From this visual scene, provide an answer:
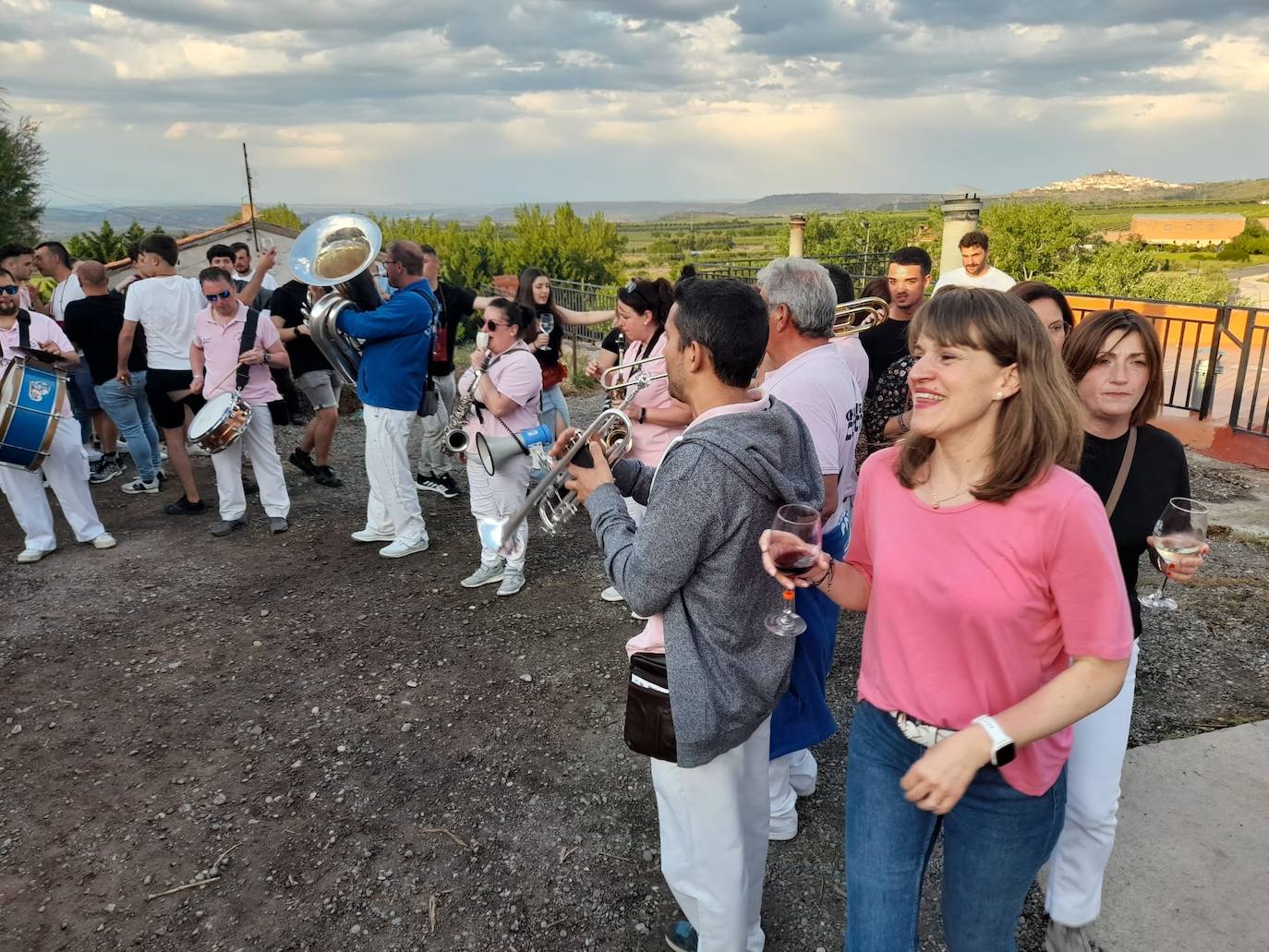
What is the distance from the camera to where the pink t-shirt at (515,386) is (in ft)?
16.9

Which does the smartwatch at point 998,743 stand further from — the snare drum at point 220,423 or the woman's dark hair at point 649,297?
the snare drum at point 220,423

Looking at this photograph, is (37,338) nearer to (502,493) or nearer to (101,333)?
(101,333)

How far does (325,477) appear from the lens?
7.67 m

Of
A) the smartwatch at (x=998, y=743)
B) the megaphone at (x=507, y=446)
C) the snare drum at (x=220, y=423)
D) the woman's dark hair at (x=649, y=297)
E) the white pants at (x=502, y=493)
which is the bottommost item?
the white pants at (x=502, y=493)

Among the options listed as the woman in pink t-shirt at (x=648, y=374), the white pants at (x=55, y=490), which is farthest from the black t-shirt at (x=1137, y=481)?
the white pants at (x=55, y=490)

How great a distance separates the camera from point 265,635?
5.02 meters

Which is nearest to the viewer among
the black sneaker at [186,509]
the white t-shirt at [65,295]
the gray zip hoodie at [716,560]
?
the gray zip hoodie at [716,560]

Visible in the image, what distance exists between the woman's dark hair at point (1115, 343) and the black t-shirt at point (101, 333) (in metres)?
7.14

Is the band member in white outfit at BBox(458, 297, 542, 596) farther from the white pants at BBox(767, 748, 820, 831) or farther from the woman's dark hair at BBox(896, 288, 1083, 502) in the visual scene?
the woman's dark hair at BBox(896, 288, 1083, 502)

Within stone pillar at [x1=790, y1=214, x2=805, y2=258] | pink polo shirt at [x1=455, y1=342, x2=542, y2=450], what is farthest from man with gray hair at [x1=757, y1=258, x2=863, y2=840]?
stone pillar at [x1=790, y1=214, x2=805, y2=258]

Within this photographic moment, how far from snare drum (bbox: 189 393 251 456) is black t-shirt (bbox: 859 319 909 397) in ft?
14.9

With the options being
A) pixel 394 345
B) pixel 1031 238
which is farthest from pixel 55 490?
pixel 1031 238

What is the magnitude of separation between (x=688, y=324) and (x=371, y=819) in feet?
8.54

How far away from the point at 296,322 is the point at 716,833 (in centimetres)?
665
